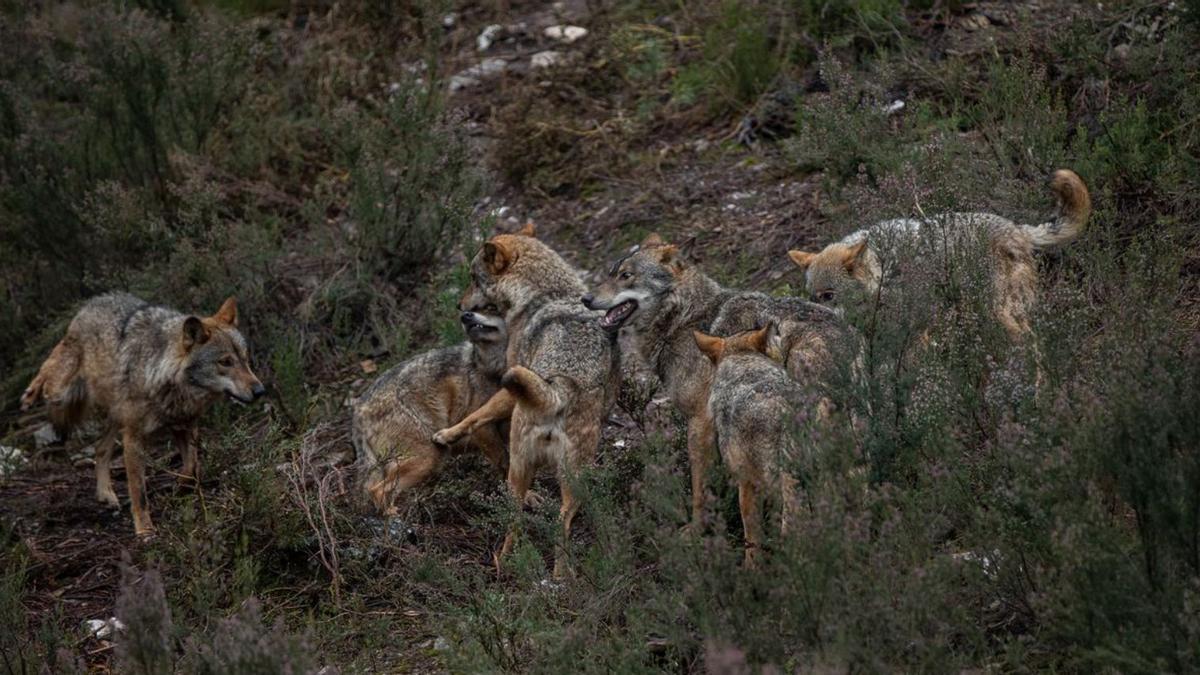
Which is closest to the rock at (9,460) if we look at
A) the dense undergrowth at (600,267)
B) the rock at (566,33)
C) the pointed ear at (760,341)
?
the dense undergrowth at (600,267)

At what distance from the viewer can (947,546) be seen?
5418 millimetres

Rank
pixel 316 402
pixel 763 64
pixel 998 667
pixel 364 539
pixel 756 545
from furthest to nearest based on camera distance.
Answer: pixel 763 64 → pixel 316 402 → pixel 364 539 → pixel 756 545 → pixel 998 667

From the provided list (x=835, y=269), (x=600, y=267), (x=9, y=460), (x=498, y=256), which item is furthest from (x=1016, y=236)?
(x=9, y=460)

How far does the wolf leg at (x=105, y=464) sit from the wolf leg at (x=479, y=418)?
288cm

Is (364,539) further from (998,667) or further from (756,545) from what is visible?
(998,667)

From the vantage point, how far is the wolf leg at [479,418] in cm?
746

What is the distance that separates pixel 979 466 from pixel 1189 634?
1.33 m

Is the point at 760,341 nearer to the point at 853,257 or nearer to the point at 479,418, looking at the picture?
the point at 853,257

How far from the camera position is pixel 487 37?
14344 mm

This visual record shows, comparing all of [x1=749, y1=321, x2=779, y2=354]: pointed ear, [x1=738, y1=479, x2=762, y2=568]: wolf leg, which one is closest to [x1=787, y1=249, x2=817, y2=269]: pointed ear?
[x1=749, y1=321, x2=779, y2=354]: pointed ear

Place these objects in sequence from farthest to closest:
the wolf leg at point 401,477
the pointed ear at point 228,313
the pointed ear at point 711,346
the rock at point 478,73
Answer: the rock at point 478,73, the pointed ear at point 228,313, the wolf leg at point 401,477, the pointed ear at point 711,346

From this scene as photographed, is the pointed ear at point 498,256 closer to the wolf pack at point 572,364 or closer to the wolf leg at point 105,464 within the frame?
the wolf pack at point 572,364

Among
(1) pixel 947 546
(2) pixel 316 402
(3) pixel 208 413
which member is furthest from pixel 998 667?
(3) pixel 208 413

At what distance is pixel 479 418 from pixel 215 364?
89.1 inches
